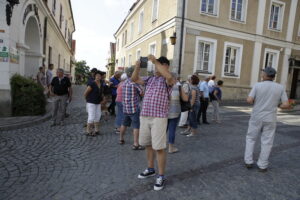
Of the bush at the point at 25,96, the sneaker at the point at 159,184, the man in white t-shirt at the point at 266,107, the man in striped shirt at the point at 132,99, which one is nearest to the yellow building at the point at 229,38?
the bush at the point at 25,96

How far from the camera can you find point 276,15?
655 inches

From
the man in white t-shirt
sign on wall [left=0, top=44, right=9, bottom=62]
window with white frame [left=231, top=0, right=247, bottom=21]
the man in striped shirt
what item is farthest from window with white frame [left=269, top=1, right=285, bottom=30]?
sign on wall [left=0, top=44, right=9, bottom=62]

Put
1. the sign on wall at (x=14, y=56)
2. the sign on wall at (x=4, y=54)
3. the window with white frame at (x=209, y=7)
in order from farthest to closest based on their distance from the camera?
the window with white frame at (x=209, y=7)
the sign on wall at (x=14, y=56)
the sign on wall at (x=4, y=54)

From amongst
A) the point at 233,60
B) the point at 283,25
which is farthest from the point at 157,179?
the point at 283,25

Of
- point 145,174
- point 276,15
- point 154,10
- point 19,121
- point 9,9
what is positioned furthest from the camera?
point 154,10

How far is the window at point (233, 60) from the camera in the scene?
1529 centimetres

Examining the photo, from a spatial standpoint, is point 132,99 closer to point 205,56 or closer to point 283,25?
point 205,56

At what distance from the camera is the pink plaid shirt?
10.4ft

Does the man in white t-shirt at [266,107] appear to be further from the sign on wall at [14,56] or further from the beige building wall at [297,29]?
the beige building wall at [297,29]

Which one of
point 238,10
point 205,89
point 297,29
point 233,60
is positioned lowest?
point 205,89

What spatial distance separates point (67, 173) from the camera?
11.9 feet

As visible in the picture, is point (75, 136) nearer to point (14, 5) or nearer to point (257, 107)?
point (257, 107)

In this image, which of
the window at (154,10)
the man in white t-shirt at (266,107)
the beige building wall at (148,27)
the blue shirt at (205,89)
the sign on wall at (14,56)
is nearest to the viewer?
the man in white t-shirt at (266,107)

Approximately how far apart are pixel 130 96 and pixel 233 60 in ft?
41.6
